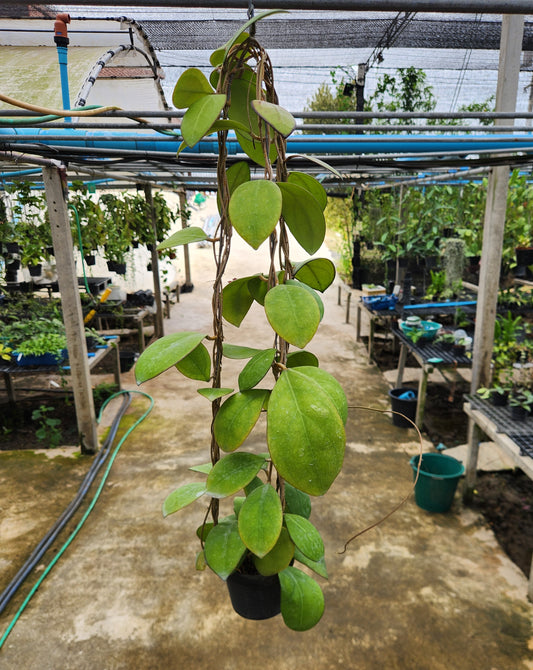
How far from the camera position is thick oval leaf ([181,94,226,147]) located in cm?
61

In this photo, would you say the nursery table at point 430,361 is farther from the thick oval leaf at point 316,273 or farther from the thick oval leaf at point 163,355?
the thick oval leaf at point 163,355

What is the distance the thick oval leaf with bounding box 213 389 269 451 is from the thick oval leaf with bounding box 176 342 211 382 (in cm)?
8

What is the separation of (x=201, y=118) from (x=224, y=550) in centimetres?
68

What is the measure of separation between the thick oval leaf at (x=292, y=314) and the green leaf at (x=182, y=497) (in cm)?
37

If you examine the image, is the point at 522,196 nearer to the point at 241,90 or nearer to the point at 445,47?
the point at 445,47

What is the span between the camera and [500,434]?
249cm

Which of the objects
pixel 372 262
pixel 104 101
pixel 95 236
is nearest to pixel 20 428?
pixel 95 236

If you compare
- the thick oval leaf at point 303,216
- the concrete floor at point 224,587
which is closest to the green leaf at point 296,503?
the thick oval leaf at point 303,216

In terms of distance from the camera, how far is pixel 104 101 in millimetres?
3127

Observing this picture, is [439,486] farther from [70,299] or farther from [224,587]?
[70,299]

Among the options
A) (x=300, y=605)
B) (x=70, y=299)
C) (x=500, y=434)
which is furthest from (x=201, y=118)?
(x=70, y=299)

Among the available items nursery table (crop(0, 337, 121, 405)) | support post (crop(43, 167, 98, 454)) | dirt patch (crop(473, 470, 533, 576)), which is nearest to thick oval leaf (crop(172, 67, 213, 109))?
support post (crop(43, 167, 98, 454))

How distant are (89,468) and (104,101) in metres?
2.60

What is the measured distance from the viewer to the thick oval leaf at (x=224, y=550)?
74 cm
